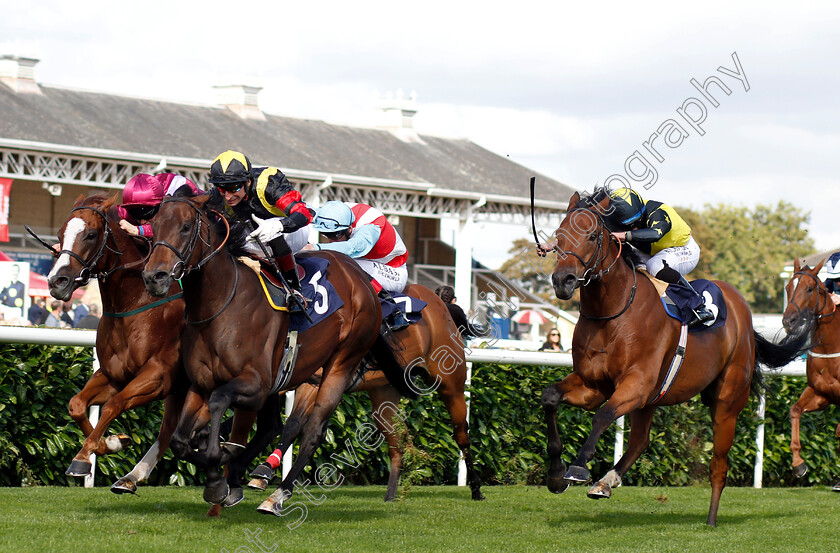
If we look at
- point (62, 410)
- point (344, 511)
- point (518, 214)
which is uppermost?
point (518, 214)

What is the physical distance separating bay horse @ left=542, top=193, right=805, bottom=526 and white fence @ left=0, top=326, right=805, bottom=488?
1.95m

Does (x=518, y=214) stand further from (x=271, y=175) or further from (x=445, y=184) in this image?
(x=271, y=175)

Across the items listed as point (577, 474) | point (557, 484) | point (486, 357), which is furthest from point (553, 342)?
point (577, 474)

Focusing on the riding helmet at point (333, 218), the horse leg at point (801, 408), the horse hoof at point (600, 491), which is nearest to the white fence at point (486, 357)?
the horse leg at point (801, 408)

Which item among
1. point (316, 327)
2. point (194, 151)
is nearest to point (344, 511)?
point (316, 327)

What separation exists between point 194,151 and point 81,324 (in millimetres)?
12005

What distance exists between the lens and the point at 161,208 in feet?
16.4

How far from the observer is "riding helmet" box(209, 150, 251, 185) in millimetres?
5418

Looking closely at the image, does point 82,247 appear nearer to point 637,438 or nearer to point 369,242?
point 369,242

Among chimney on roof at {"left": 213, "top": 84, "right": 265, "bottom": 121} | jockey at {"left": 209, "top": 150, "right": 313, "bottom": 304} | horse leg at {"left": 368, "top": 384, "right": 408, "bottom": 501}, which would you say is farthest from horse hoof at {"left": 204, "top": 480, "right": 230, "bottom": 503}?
chimney on roof at {"left": 213, "top": 84, "right": 265, "bottom": 121}

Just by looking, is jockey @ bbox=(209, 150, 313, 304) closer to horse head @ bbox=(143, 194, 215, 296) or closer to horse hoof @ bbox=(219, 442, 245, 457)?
horse head @ bbox=(143, 194, 215, 296)

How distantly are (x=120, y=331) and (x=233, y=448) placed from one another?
0.86 metres

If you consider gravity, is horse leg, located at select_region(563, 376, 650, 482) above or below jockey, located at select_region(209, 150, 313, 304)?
below

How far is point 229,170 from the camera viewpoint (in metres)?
5.42
